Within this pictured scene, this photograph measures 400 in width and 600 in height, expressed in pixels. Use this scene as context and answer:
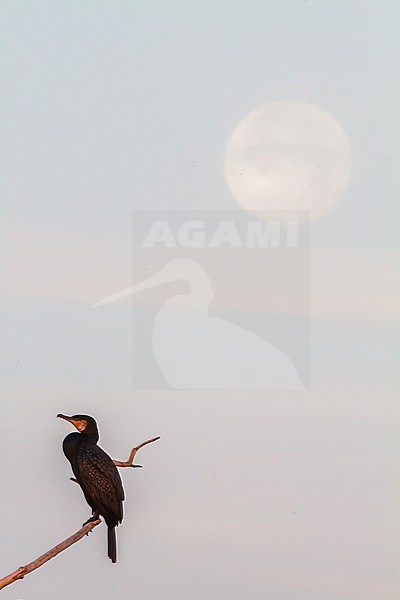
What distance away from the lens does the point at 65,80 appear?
2975 mm

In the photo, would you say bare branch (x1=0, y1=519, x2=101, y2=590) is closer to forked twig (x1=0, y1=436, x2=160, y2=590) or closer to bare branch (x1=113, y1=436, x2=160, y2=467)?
forked twig (x1=0, y1=436, x2=160, y2=590)

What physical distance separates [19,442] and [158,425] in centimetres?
44

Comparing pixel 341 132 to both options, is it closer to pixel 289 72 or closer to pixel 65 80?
pixel 289 72

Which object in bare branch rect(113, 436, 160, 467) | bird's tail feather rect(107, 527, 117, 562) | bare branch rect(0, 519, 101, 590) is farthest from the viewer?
bird's tail feather rect(107, 527, 117, 562)

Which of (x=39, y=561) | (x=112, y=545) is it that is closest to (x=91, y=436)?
(x=112, y=545)

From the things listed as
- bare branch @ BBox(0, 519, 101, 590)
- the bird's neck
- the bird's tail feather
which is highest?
the bird's neck

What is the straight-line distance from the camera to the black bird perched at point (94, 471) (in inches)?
106

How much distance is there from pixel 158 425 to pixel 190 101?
1004 mm

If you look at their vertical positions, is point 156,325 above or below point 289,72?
below

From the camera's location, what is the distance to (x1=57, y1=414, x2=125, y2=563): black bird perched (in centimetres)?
271

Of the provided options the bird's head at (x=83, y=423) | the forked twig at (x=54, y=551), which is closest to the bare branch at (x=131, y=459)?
the forked twig at (x=54, y=551)

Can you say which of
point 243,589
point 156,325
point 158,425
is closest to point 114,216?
point 156,325

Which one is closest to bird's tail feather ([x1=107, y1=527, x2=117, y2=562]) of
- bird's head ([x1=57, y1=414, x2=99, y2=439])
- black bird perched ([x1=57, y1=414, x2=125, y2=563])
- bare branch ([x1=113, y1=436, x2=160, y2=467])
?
black bird perched ([x1=57, y1=414, x2=125, y2=563])

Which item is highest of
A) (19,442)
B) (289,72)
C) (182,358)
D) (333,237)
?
(289,72)
